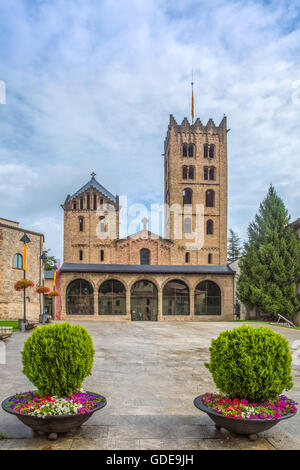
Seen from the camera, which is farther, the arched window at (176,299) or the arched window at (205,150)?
the arched window at (205,150)

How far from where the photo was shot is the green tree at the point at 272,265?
35344 millimetres

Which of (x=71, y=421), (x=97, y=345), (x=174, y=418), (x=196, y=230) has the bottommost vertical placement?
(x=97, y=345)

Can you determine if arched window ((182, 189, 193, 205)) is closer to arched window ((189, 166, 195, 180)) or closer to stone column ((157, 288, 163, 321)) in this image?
arched window ((189, 166, 195, 180))

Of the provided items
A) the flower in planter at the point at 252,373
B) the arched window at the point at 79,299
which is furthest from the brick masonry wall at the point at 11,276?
the flower in planter at the point at 252,373

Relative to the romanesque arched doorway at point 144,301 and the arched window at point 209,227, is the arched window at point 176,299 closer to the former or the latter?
the romanesque arched doorway at point 144,301

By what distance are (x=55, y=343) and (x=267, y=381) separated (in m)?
2.93

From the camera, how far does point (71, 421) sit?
5125 mm

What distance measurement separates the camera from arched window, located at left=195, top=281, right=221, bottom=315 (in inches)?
1573

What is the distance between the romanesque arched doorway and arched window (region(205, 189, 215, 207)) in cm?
1354

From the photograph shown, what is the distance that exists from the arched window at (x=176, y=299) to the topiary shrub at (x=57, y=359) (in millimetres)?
34462

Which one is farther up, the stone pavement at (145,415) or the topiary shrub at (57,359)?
the topiary shrub at (57,359)

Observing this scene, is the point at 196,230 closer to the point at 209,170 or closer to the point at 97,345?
the point at 209,170
